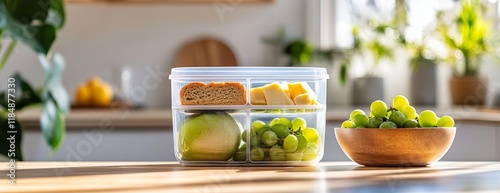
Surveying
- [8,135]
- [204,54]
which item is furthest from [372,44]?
[8,135]

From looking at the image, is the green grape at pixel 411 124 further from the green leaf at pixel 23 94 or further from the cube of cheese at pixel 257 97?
the green leaf at pixel 23 94

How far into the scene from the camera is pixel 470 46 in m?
3.89

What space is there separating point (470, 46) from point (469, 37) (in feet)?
0.13

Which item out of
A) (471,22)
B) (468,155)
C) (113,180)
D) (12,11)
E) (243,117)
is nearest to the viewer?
(113,180)

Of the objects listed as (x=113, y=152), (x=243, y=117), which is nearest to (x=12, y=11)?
(x=113, y=152)

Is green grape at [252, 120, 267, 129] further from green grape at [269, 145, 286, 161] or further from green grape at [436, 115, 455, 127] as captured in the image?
green grape at [436, 115, 455, 127]

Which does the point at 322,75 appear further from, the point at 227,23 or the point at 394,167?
the point at 227,23

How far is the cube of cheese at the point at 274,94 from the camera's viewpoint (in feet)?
4.78

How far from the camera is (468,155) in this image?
328 cm

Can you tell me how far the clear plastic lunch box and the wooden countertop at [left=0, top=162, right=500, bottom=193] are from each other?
1.7 inches

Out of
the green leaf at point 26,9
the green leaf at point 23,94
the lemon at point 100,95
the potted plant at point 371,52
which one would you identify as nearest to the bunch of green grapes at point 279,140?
the green leaf at point 26,9

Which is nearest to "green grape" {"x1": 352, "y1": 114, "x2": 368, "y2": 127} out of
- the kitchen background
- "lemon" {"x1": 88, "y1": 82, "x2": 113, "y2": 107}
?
"lemon" {"x1": 88, "y1": 82, "x2": 113, "y2": 107}

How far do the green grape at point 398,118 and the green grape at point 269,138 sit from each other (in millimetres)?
197

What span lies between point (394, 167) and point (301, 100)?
19 cm
